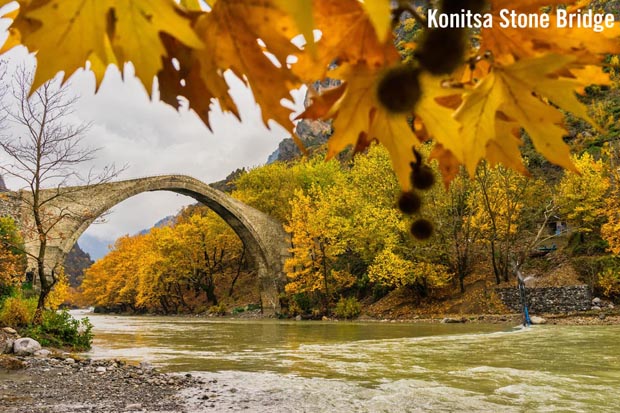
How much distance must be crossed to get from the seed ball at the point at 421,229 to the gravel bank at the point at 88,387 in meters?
4.82

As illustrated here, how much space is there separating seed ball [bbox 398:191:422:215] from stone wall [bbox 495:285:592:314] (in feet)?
55.6

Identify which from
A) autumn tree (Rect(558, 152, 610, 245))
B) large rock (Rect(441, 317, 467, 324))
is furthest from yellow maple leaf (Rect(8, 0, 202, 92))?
autumn tree (Rect(558, 152, 610, 245))

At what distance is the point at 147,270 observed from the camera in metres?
32.0

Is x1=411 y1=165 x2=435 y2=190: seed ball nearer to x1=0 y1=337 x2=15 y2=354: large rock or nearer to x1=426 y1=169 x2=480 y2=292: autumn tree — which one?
x1=0 y1=337 x2=15 y2=354: large rock

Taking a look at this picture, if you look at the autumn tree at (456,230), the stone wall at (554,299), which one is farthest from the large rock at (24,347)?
the stone wall at (554,299)

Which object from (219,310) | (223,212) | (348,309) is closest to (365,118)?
(348,309)

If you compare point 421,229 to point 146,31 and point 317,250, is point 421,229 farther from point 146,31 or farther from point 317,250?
point 317,250

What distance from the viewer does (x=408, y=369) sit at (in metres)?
6.82

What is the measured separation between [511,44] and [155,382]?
6445mm

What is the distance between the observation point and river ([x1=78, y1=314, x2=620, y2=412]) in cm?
494

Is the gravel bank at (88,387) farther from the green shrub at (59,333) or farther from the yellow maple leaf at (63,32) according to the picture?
the yellow maple leaf at (63,32)

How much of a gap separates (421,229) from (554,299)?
17.3 m

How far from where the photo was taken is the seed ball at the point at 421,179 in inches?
22.3

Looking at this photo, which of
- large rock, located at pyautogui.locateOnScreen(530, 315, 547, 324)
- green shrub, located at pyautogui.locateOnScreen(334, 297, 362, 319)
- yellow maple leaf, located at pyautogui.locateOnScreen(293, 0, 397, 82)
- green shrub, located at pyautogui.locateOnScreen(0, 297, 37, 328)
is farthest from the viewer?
green shrub, located at pyautogui.locateOnScreen(334, 297, 362, 319)
